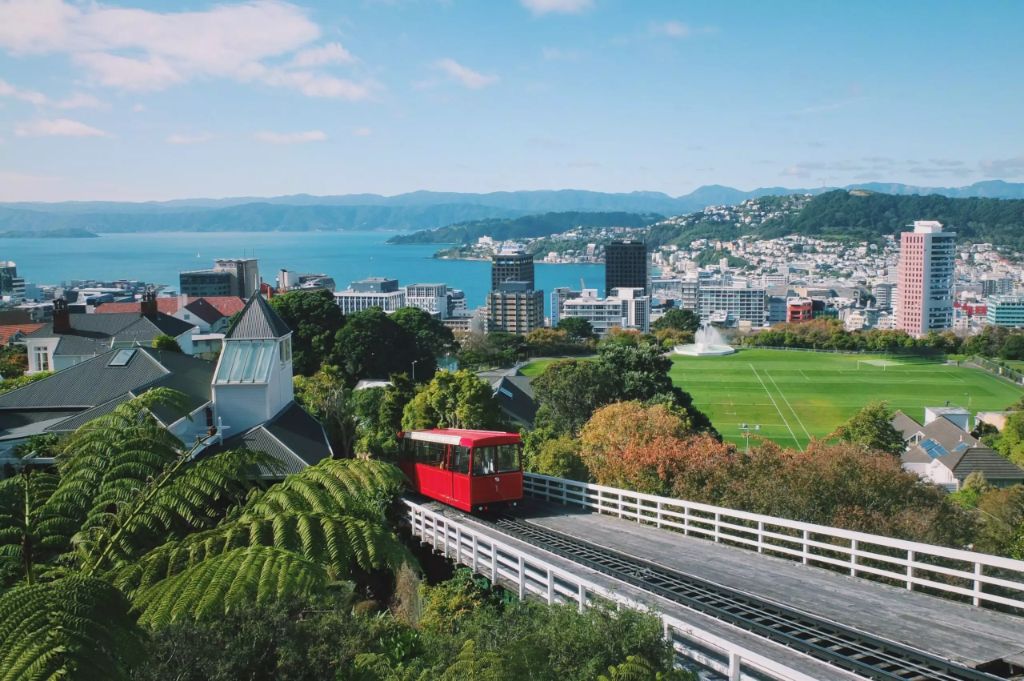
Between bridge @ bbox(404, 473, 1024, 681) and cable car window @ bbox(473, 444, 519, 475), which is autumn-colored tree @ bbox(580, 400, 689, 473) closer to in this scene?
cable car window @ bbox(473, 444, 519, 475)

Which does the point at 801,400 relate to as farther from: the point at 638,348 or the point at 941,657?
the point at 941,657

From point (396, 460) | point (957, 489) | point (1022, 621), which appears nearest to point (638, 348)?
point (957, 489)

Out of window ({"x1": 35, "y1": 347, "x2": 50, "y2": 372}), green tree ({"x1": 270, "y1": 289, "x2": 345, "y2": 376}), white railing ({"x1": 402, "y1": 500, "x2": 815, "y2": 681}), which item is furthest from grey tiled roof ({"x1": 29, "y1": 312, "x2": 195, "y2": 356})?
white railing ({"x1": 402, "y1": 500, "x2": 815, "y2": 681})

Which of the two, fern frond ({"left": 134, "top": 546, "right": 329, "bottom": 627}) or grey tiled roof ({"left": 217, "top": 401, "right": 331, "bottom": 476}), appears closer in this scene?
fern frond ({"left": 134, "top": 546, "right": 329, "bottom": 627})

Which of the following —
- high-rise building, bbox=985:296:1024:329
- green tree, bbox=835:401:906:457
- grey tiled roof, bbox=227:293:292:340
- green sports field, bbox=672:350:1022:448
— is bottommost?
high-rise building, bbox=985:296:1024:329

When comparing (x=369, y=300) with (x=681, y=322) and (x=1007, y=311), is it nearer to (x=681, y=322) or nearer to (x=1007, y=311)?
(x=681, y=322)

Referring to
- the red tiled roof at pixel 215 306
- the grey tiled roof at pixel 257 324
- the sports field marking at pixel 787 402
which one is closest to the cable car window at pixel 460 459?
the grey tiled roof at pixel 257 324

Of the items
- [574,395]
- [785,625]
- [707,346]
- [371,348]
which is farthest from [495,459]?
[707,346]
